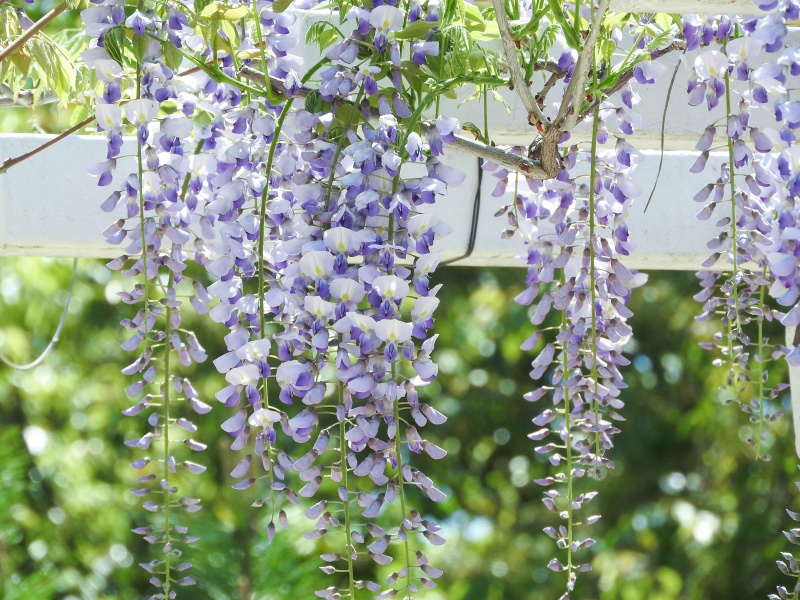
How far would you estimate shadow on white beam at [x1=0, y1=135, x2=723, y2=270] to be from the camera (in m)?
1.51

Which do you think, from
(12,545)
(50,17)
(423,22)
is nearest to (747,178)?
(423,22)

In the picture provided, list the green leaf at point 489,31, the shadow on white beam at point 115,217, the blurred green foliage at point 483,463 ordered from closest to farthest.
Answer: the green leaf at point 489,31
the shadow on white beam at point 115,217
the blurred green foliage at point 483,463

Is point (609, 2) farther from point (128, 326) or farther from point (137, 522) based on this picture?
point (137, 522)

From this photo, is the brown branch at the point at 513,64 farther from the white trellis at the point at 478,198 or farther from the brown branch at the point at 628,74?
the white trellis at the point at 478,198

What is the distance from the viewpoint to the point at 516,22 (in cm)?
110

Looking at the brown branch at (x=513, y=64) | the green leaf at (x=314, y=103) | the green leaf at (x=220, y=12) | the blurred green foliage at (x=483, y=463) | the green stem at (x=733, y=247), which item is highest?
the green leaf at (x=220, y=12)

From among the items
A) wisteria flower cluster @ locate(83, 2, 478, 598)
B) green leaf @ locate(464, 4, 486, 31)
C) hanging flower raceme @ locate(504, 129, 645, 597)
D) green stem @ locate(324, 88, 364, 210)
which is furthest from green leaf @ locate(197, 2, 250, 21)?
hanging flower raceme @ locate(504, 129, 645, 597)

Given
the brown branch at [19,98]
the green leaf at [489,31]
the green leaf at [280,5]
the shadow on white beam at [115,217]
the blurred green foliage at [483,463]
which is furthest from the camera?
the blurred green foliage at [483,463]

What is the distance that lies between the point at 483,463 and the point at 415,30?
13.2 ft

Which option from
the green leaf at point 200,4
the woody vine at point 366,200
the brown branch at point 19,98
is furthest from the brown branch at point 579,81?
the brown branch at point 19,98

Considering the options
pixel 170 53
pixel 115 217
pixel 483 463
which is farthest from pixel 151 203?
pixel 483 463

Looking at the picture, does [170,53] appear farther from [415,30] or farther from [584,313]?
[584,313]

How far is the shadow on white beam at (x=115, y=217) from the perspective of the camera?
1.51 m

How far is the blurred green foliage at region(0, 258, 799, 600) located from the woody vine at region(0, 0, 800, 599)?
1.95 m
